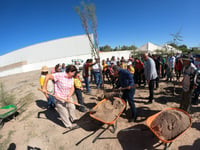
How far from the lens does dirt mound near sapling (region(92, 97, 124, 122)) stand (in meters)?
2.66

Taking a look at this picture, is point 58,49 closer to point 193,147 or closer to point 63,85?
point 63,85

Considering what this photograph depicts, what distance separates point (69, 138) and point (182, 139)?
9.15 feet

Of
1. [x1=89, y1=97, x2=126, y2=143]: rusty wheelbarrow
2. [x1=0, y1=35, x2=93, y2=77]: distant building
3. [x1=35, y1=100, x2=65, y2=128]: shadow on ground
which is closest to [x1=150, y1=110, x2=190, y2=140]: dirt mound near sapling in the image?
[x1=89, y1=97, x2=126, y2=143]: rusty wheelbarrow

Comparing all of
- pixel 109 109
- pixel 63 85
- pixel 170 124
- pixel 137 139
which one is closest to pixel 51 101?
pixel 63 85

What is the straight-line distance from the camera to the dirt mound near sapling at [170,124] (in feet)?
6.60

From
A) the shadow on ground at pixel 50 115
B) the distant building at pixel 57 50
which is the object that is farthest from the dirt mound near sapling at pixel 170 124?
the distant building at pixel 57 50

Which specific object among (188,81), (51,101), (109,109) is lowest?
(51,101)

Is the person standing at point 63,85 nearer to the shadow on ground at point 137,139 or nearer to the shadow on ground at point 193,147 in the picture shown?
the shadow on ground at point 137,139

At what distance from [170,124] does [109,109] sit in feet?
4.65

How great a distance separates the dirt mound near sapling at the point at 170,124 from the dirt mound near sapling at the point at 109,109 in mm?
873

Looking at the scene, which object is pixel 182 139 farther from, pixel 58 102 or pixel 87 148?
pixel 58 102

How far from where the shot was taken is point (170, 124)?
2141mm

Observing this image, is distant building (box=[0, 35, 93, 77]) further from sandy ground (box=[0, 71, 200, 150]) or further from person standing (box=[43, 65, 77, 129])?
person standing (box=[43, 65, 77, 129])

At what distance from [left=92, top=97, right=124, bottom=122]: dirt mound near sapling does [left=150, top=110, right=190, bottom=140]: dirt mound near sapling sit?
0.87 meters
